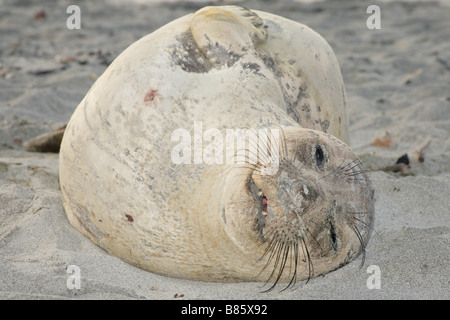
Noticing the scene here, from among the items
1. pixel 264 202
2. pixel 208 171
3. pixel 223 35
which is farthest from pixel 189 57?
pixel 264 202

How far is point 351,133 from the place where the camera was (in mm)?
5051

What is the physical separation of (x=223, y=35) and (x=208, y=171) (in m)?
0.86

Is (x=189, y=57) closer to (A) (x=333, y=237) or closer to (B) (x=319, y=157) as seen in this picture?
(B) (x=319, y=157)

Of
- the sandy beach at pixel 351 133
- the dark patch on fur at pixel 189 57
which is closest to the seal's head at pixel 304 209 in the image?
the sandy beach at pixel 351 133

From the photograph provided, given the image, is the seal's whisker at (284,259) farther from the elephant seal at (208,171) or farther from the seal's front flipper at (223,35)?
the seal's front flipper at (223,35)

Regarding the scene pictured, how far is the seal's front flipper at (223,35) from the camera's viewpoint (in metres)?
3.01

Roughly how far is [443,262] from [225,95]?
50.6 inches

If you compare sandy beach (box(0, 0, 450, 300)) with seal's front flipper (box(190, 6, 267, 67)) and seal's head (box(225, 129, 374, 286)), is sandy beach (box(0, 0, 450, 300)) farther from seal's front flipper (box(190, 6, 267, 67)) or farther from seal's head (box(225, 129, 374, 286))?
seal's front flipper (box(190, 6, 267, 67))

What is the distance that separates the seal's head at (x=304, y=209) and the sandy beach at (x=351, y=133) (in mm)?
198

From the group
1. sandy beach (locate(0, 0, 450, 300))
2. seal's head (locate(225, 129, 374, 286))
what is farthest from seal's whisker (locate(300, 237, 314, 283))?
sandy beach (locate(0, 0, 450, 300))

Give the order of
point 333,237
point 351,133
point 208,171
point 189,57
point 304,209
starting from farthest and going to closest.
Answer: point 351,133 → point 189,57 → point 208,171 → point 333,237 → point 304,209

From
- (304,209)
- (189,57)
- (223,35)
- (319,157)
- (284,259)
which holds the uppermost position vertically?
(223,35)

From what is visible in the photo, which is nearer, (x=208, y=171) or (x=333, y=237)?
(x=333, y=237)

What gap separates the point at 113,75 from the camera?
2904 millimetres
